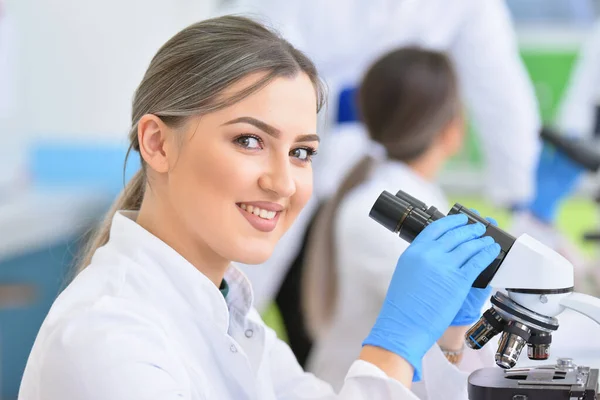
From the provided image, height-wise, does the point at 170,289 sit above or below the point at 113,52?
above

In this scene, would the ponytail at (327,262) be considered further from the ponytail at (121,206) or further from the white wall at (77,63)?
the white wall at (77,63)

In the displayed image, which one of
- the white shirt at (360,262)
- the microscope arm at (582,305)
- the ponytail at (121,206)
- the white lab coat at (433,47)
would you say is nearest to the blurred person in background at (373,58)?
the white lab coat at (433,47)

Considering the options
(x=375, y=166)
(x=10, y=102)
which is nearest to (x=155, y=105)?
(x=375, y=166)

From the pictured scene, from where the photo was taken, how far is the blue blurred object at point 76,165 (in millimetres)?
3729

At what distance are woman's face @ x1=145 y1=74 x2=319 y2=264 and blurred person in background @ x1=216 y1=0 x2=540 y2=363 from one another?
4.73 ft

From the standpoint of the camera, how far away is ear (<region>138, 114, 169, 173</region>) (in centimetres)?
109

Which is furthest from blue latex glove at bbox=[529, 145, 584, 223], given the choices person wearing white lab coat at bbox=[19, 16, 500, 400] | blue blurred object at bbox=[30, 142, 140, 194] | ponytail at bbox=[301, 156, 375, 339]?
blue blurred object at bbox=[30, 142, 140, 194]

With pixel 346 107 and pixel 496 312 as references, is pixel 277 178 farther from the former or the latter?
pixel 346 107

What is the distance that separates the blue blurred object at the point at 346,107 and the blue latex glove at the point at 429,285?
1.67 meters

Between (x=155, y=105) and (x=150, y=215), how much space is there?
0.15 metres

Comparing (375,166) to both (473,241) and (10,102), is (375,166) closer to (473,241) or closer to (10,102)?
(473,241)

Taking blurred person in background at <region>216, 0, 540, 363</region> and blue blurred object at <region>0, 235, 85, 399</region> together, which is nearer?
blurred person in background at <region>216, 0, 540, 363</region>

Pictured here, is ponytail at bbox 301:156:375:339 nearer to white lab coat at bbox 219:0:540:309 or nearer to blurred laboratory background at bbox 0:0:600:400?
white lab coat at bbox 219:0:540:309

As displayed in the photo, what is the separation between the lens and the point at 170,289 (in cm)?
109
